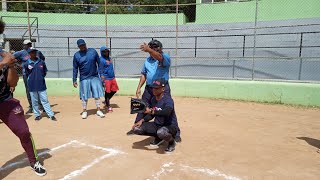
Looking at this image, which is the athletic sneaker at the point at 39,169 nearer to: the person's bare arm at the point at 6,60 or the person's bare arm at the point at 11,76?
the person's bare arm at the point at 11,76

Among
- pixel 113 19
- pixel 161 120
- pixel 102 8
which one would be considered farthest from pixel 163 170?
pixel 102 8

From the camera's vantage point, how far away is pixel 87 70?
690 centimetres

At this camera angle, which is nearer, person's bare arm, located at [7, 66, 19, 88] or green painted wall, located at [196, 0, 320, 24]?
person's bare arm, located at [7, 66, 19, 88]

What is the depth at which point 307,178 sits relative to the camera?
150 inches

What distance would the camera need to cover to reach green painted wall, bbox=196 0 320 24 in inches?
616

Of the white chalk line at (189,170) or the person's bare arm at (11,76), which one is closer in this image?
the person's bare arm at (11,76)

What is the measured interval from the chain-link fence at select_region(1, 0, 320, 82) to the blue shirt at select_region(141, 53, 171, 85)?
537 cm

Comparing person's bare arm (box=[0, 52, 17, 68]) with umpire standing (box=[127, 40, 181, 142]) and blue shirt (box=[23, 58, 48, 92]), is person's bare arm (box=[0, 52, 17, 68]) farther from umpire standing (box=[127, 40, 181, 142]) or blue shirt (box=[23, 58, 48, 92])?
blue shirt (box=[23, 58, 48, 92])

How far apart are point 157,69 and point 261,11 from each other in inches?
556

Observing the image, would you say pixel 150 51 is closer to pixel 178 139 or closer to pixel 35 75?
pixel 178 139

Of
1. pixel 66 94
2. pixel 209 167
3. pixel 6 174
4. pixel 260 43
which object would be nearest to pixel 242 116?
pixel 209 167

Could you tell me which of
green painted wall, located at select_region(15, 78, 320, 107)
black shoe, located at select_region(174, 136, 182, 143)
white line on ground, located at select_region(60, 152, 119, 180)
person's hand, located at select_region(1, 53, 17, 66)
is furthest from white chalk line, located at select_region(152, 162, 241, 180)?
green painted wall, located at select_region(15, 78, 320, 107)

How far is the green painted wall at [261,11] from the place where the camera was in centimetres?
1565

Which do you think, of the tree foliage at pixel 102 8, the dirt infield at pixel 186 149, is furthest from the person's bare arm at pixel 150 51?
the tree foliage at pixel 102 8
